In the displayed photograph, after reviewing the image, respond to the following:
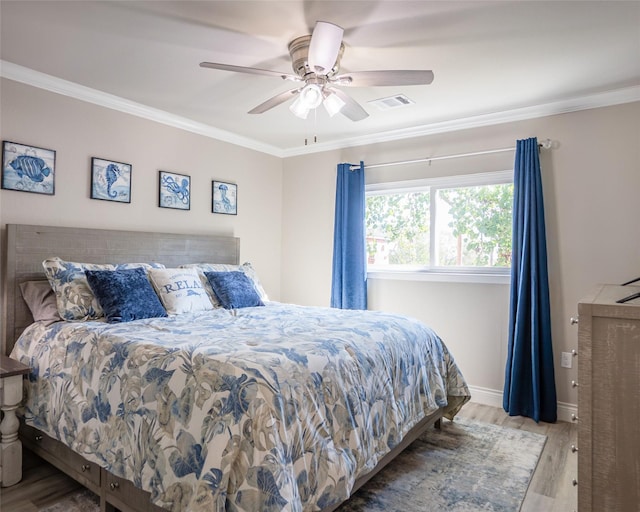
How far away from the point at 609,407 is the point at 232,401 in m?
1.19

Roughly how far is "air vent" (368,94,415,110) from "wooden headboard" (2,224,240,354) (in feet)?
6.44

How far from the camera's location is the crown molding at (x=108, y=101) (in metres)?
2.76

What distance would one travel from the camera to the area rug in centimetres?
210

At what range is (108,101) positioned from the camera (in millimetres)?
3227

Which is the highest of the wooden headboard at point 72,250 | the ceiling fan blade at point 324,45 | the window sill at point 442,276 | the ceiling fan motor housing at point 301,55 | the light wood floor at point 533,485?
the ceiling fan motor housing at point 301,55

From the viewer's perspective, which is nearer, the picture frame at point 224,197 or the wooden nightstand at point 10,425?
the wooden nightstand at point 10,425

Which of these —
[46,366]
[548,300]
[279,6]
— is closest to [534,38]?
[279,6]

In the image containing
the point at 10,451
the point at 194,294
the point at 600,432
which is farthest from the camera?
the point at 194,294

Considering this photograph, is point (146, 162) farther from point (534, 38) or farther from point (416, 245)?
point (534, 38)

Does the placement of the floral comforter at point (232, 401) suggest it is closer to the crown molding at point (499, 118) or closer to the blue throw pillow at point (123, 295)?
the blue throw pillow at point (123, 295)

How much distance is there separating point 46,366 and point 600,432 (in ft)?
8.60

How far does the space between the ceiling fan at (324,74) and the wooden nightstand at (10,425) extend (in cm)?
196

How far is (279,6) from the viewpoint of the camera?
2021mm

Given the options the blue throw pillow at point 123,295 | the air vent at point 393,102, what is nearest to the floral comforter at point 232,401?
the blue throw pillow at point 123,295
